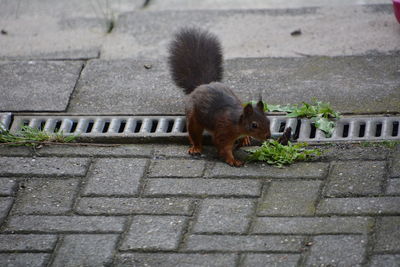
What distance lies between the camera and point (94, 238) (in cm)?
369

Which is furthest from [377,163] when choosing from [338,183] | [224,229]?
[224,229]

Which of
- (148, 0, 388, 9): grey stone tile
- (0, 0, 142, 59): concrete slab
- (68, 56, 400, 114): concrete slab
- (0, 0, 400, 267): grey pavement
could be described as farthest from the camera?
(148, 0, 388, 9): grey stone tile

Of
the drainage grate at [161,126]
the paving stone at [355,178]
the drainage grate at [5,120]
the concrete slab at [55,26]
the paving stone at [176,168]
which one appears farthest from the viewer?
the concrete slab at [55,26]

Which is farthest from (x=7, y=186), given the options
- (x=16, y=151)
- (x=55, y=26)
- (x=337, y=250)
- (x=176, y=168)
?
(x=55, y=26)

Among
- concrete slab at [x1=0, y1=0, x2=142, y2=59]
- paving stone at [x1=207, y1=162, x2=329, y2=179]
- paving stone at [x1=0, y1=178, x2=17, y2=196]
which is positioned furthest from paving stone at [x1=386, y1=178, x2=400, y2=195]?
concrete slab at [x1=0, y1=0, x2=142, y2=59]

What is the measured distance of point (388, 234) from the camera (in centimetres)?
356

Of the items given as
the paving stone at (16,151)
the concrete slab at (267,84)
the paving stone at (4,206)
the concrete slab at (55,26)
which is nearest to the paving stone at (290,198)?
the concrete slab at (267,84)

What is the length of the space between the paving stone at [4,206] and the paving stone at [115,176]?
1.28 ft

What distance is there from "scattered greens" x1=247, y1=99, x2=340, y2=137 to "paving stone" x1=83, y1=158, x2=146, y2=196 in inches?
38.0

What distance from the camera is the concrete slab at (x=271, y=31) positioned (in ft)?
18.3

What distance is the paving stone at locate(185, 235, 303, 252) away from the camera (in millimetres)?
3537

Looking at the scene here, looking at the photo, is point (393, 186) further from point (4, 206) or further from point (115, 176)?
point (4, 206)

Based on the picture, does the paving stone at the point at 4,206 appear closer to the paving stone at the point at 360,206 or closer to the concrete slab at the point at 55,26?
the paving stone at the point at 360,206

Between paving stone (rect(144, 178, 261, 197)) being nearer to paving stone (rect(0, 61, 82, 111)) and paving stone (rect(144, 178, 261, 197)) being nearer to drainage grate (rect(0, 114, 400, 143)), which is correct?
drainage grate (rect(0, 114, 400, 143))
